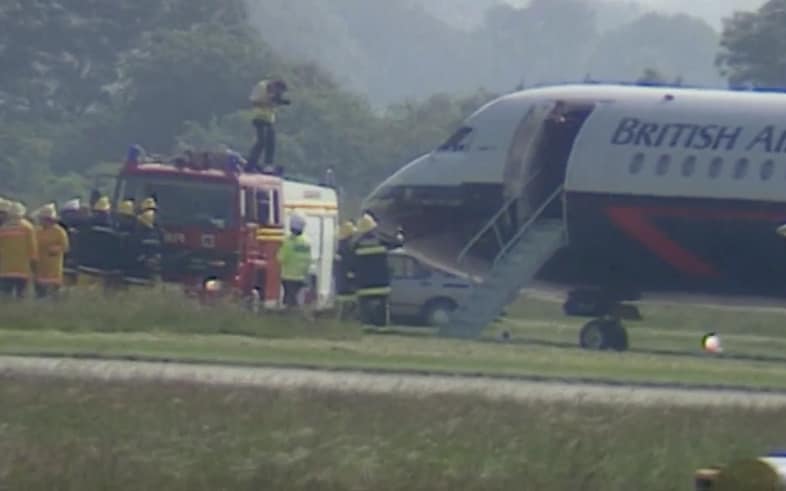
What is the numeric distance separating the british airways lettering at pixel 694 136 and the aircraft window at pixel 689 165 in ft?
0.52

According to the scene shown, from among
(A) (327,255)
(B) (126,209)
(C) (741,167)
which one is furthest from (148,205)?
(C) (741,167)

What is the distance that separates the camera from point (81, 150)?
8819 centimetres

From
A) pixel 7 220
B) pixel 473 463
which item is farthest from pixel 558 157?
pixel 473 463

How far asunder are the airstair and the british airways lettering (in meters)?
1.57

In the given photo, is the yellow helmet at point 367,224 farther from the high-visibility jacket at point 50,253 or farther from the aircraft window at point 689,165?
the high-visibility jacket at point 50,253

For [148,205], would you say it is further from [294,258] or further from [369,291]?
[369,291]

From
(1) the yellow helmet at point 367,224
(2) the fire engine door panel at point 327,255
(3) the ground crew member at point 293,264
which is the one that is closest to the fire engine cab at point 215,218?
(3) the ground crew member at point 293,264

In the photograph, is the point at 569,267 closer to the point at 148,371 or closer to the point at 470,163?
the point at 470,163

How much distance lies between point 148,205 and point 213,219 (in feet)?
3.88

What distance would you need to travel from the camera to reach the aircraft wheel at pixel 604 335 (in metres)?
41.3

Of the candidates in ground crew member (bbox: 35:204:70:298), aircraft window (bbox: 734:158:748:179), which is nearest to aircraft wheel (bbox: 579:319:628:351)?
aircraft window (bbox: 734:158:748:179)

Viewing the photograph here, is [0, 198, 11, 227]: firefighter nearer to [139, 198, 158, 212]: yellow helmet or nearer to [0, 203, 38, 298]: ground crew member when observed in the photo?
[0, 203, 38, 298]: ground crew member

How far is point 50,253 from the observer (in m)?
37.9

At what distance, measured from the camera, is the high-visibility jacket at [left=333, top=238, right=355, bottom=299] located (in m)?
43.7
